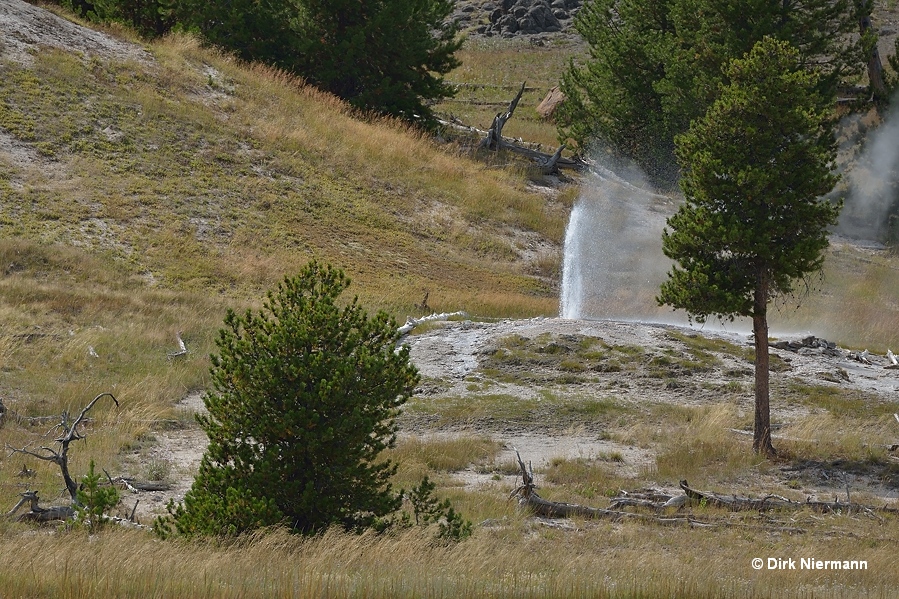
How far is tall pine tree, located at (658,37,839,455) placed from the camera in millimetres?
15352

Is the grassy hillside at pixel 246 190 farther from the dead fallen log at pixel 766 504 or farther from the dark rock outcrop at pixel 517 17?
the dark rock outcrop at pixel 517 17

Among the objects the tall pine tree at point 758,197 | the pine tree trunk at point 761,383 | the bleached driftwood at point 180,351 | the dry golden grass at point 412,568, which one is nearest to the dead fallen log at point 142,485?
the dry golden grass at point 412,568

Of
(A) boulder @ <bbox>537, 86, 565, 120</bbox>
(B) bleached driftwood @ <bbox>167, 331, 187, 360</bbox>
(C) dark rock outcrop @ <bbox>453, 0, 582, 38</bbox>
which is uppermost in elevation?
(C) dark rock outcrop @ <bbox>453, 0, 582, 38</bbox>

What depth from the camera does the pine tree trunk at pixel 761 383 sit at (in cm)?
1531

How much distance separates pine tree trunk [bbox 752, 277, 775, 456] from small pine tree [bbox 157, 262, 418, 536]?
27.4 feet

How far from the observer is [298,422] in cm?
837

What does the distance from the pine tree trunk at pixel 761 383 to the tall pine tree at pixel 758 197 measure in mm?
15

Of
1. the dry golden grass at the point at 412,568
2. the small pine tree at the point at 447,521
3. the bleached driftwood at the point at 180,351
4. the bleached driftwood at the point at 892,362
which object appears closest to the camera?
the dry golden grass at the point at 412,568

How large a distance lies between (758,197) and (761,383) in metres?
2.91

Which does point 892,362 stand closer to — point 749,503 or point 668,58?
point 749,503

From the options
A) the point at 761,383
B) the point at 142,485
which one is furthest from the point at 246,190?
the point at 142,485

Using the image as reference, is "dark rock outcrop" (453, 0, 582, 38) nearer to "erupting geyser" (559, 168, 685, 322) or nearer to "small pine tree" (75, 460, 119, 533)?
"erupting geyser" (559, 168, 685, 322)

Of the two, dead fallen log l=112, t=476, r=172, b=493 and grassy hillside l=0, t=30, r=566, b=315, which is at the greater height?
grassy hillside l=0, t=30, r=566, b=315

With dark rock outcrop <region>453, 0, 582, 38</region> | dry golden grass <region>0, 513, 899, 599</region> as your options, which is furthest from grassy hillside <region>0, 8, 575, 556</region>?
dark rock outcrop <region>453, 0, 582, 38</region>
